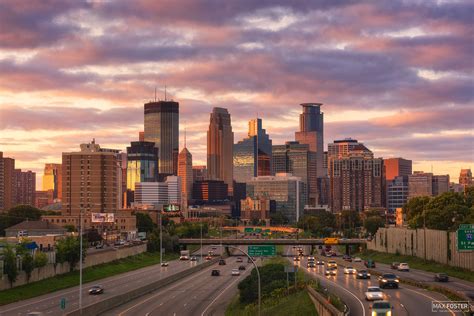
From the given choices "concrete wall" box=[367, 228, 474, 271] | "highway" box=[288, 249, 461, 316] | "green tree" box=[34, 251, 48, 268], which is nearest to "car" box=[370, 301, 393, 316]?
"highway" box=[288, 249, 461, 316]

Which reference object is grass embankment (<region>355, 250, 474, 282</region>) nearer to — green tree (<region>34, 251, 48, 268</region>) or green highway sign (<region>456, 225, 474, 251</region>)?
green highway sign (<region>456, 225, 474, 251</region>)

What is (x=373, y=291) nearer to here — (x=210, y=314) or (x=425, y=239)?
(x=210, y=314)

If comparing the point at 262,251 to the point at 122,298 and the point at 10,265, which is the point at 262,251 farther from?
the point at 10,265

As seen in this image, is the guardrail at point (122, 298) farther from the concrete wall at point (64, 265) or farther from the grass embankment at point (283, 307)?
the concrete wall at point (64, 265)

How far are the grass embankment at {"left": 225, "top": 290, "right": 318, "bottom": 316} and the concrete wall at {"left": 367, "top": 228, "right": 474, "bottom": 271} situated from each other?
3929cm

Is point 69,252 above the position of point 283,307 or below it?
above

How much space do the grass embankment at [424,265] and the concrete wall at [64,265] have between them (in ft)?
189

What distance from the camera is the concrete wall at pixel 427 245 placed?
12207cm

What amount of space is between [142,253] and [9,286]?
94050 millimetres

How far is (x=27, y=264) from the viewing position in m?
110

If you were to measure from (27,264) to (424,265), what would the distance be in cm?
6895

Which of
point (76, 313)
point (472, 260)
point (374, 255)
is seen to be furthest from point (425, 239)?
point (76, 313)

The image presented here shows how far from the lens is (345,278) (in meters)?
113

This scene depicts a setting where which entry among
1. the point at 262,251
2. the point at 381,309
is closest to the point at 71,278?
the point at 262,251
